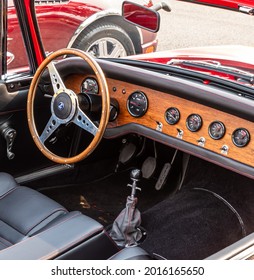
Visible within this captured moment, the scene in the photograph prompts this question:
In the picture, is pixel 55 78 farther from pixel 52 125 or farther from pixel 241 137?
pixel 241 137

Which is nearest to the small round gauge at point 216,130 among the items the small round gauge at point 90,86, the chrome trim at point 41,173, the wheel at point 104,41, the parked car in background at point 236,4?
→ the parked car in background at point 236,4

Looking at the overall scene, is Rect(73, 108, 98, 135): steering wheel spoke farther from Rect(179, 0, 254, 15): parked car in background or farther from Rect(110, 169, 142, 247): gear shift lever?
Rect(179, 0, 254, 15): parked car in background

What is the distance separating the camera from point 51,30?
4.64 meters

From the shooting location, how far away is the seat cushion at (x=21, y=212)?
8.11 ft

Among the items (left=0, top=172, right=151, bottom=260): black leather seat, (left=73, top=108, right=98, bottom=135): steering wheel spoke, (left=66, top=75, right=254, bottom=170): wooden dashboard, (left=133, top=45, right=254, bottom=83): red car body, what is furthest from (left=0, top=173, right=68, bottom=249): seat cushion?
(left=133, top=45, right=254, bottom=83): red car body

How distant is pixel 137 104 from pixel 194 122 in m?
0.35

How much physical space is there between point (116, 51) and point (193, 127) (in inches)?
98.8

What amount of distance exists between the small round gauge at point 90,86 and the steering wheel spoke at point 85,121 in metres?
→ 0.30

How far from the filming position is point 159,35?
7.39 meters

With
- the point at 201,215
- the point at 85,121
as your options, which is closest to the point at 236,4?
the point at 85,121

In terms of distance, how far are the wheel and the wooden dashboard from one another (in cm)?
187

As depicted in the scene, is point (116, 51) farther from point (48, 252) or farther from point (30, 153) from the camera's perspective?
point (48, 252)

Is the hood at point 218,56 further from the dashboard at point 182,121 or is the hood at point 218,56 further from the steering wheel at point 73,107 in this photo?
the steering wheel at point 73,107

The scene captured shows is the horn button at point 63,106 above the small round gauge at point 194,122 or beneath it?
above
